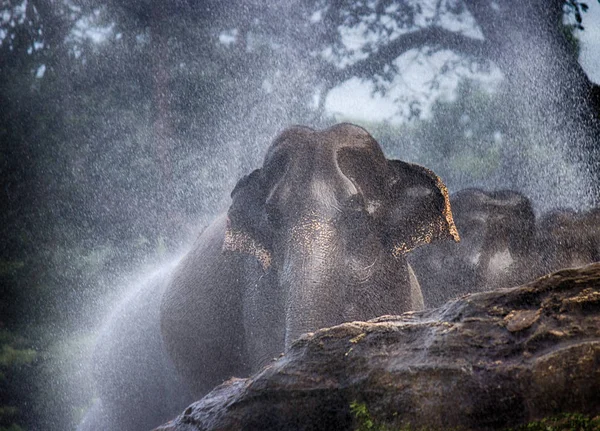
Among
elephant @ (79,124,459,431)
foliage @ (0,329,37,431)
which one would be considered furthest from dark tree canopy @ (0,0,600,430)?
elephant @ (79,124,459,431)

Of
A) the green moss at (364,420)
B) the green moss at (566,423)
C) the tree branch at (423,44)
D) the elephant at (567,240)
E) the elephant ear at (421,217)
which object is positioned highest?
the tree branch at (423,44)

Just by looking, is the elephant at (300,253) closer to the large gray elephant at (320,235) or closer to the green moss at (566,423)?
the large gray elephant at (320,235)

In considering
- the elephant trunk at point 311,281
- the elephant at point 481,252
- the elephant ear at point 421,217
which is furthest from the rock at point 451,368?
the elephant at point 481,252

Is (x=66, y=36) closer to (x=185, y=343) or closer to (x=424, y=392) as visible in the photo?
(x=185, y=343)

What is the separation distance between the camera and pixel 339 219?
9.39ft

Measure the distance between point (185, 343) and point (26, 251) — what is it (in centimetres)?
491

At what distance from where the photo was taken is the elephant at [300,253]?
2.71 metres

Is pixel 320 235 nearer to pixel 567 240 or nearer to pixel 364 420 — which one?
pixel 364 420

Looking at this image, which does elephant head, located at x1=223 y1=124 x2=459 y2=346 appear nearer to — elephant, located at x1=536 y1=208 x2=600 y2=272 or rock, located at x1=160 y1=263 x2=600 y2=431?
rock, located at x1=160 y1=263 x2=600 y2=431

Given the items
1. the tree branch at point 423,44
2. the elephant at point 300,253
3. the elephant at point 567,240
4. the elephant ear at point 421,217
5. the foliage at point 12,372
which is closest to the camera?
the elephant at point 300,253

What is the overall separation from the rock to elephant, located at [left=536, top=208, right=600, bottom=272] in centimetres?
394

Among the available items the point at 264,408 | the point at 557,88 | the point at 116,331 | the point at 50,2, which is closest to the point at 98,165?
the point at 50,2

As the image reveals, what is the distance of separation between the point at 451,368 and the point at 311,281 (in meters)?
1.46

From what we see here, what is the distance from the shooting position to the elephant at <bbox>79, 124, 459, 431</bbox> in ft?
8.89
